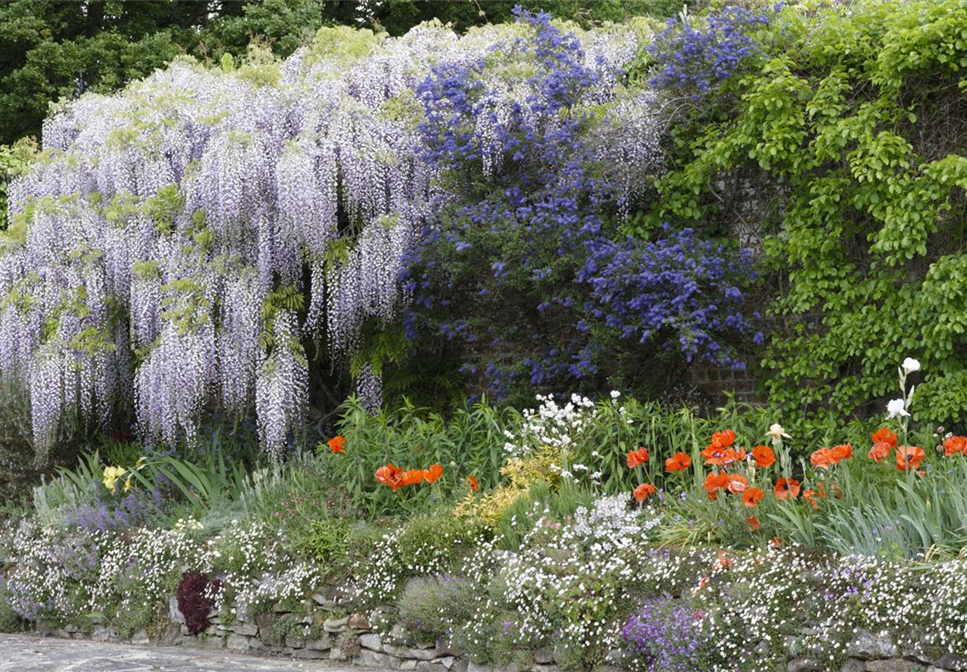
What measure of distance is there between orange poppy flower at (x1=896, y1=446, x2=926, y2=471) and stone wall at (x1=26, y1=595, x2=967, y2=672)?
922mm

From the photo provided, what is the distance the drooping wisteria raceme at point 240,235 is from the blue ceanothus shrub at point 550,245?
0.42 ft

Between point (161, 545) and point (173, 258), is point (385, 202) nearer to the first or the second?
point (173, 258)

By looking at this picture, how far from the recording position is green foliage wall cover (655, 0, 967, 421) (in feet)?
20.9

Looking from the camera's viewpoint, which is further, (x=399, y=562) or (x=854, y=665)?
(x=399, y=562)

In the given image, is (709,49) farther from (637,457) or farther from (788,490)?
(788,490)

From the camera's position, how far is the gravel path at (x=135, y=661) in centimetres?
596

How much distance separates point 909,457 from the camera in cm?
510

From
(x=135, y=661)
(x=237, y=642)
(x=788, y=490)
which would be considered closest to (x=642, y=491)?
(x=788, y=490)

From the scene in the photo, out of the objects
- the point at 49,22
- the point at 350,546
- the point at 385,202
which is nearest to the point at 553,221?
the point at 385,202

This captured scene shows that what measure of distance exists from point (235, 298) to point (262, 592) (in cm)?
232

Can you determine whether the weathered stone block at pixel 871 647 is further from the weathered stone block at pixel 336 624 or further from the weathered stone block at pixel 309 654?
the weathered stone block at pixel 309 654

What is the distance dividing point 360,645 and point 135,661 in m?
1.25

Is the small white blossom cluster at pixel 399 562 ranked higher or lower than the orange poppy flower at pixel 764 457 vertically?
lower

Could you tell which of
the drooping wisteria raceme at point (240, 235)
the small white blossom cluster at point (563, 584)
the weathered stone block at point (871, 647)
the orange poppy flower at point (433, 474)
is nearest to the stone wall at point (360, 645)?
the weathered stone block at point (871, 647)
